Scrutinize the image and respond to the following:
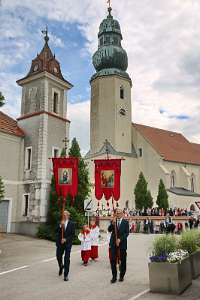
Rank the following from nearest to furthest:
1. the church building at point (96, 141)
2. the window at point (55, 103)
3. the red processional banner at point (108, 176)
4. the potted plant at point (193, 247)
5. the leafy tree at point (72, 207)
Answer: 1. the potted plant at point (193, 247)
2. the red processional banner at point (108, 176)
3. the leafy tree at point (72, 207)
4. the church building at point (96, 141)
5. the window at point (55, 103)

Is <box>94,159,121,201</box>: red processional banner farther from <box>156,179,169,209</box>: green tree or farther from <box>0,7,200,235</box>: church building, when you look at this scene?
<box>156,179,169,209</box>: green tree

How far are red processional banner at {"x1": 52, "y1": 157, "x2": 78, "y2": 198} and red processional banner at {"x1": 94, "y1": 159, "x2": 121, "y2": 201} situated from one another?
1006 mm

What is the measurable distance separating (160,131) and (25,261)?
4673 cm

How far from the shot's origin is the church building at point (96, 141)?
24547mm

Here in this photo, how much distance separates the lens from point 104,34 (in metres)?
52.3

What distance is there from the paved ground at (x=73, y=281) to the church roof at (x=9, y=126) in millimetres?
12046

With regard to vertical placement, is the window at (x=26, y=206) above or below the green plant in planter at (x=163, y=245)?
above

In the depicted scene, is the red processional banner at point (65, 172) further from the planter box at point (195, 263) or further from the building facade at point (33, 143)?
the building facade at point (33, 143)

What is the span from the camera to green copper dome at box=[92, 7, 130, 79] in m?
50.2

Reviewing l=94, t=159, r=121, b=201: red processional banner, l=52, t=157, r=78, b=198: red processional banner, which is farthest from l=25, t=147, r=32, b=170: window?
l=94, t=159, r=121, b=201: red processional banner

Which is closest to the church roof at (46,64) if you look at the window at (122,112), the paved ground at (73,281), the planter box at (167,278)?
the paved ground at (73,281)

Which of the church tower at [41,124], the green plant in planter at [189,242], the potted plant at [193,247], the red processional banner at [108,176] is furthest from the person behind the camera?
the church tower at [41,124]

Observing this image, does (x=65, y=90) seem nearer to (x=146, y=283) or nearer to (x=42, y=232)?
(x=42, y=232)

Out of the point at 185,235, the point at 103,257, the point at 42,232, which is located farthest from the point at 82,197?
the point at 185,235
